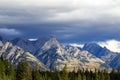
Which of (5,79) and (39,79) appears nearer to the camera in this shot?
(5,79)

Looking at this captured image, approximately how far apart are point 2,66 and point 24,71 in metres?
20.6

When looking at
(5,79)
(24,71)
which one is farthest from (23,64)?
(5,79)

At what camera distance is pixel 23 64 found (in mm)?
180125

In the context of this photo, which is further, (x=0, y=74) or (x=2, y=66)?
(x=2, y=66)

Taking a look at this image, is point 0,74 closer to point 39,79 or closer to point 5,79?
point 5,79

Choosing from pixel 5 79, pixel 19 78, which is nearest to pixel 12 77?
pixel 19 78

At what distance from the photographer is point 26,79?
177m

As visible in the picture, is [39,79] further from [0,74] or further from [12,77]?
[0,74]

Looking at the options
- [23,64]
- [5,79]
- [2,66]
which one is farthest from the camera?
[2,66]

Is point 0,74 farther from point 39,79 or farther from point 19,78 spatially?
point 39,79

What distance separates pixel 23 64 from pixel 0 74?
12822 mm

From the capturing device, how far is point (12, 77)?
190125 mm

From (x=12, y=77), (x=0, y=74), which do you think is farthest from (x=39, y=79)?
(x=0, y=74)

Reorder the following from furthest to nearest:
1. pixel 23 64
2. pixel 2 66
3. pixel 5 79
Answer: pixel 2 66, pixel 23 64, pixel 5 79
